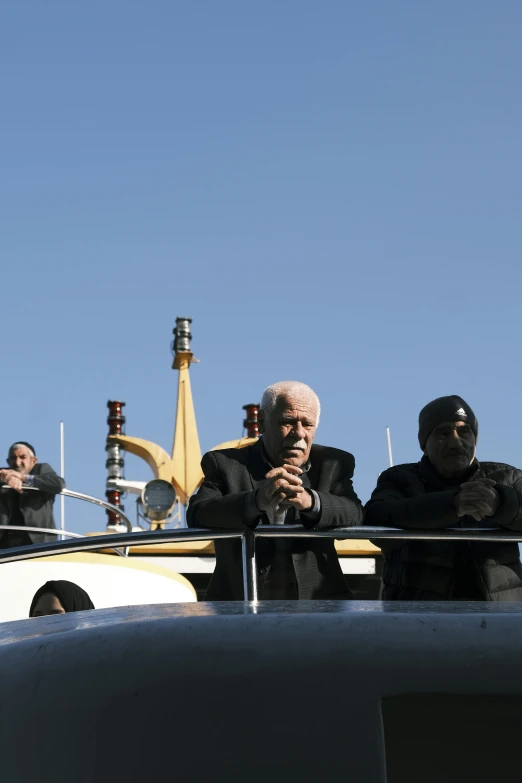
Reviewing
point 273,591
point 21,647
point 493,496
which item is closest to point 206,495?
point 273,591

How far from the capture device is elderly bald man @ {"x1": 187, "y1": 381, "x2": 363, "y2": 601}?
3.70 meters

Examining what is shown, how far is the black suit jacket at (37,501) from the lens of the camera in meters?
7.80

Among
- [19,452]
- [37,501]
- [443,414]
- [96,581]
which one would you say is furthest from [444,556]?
[96,581]

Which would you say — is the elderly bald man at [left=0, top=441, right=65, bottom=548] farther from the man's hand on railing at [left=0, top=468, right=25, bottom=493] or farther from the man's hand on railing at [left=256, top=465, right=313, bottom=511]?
the man's hand on railing at [left=256, top=465, right=313, bottom=511]

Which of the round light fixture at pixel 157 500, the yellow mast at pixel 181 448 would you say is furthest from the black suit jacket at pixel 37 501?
the yellow mast at pixel 181 448

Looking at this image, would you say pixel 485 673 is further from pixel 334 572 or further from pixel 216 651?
pixel 334 572

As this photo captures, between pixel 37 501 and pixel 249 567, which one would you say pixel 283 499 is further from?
pixel 37 501

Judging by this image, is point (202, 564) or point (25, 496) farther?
point (202, 564)

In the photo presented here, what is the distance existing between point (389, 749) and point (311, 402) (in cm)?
315

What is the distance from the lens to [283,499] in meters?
3.68

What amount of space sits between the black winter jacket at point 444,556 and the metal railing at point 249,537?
11cm

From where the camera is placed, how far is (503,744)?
1078 mm

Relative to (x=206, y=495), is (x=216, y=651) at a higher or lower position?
lower

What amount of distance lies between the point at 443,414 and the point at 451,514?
0.51 meters
